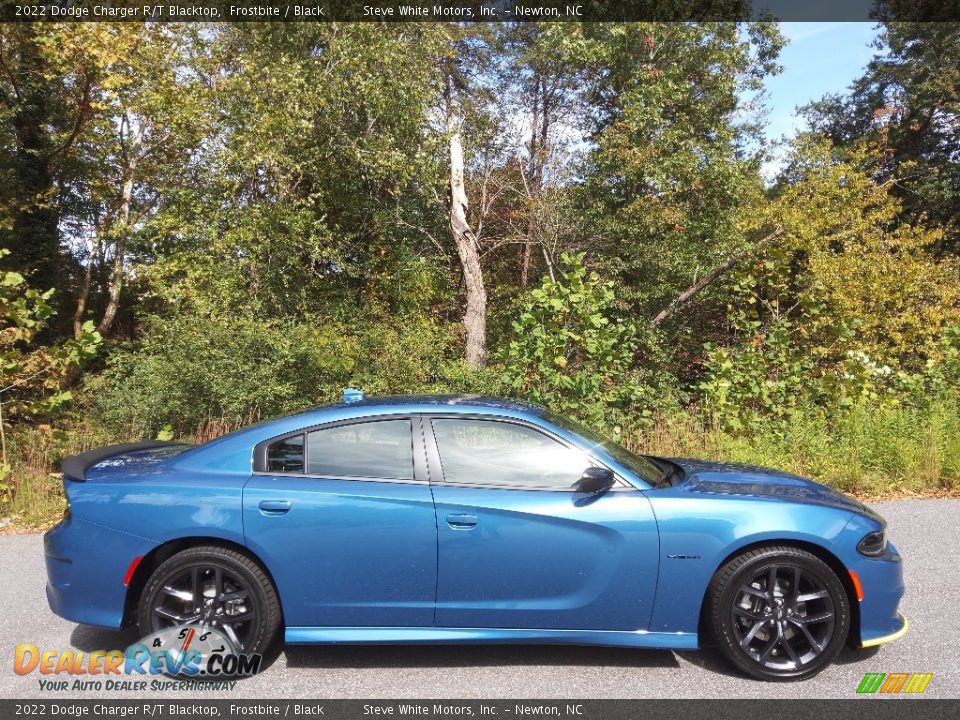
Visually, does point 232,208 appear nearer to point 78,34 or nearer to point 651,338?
point 78,34

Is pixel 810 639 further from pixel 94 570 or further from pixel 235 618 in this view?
pixel 94 570

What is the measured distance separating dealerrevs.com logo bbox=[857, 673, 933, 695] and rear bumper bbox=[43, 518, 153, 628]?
3.64 metres

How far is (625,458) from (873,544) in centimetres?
131

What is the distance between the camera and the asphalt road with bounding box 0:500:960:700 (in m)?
3.36

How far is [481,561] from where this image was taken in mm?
3475

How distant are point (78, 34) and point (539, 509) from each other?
1394 cm

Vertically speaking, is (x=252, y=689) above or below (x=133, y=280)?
below

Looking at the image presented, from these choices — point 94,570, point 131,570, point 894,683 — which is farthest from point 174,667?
point 894,683

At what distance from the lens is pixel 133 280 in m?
18.0

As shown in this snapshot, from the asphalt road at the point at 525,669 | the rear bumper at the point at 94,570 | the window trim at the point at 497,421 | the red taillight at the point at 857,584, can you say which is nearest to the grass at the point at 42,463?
the asphalt road at the point at 525,669

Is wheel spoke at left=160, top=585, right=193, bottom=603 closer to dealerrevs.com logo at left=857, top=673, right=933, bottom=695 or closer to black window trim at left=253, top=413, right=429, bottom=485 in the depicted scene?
black window trim at left=253, top=413, right=429, bottom=485

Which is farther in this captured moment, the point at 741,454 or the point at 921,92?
the point at 921,92

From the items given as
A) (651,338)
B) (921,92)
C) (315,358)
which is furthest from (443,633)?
(921,92)

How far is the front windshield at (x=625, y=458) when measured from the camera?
382cm
